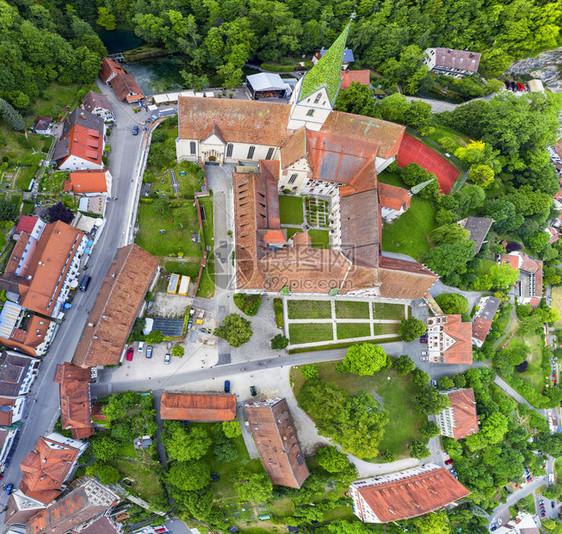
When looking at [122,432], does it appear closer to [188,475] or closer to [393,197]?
[188,475]

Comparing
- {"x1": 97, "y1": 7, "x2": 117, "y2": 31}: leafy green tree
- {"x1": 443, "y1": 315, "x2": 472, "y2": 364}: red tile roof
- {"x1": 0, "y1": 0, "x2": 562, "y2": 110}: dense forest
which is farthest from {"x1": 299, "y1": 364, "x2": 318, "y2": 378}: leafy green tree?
{"x1": 97, "y1": 7, "x2": 117, "y2": 31}: leafy green tree

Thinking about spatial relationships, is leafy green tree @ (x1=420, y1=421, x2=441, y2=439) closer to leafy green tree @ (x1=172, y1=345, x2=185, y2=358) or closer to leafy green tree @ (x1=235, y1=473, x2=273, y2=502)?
leafy green tree @ (x1=235, y1=473, x2=273, y2=502)

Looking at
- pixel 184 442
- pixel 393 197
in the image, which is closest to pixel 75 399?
pixel 184 442

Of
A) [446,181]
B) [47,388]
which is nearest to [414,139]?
[446,181]

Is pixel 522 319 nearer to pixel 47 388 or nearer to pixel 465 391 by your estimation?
pixel 465 391

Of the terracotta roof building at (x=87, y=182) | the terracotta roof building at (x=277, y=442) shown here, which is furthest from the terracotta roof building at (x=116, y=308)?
the terracotta roof building at (x=277, y=442)
